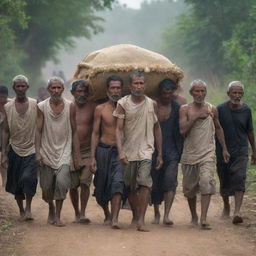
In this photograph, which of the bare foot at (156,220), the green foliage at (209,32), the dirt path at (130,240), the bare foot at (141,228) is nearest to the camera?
the dirt path at (130,240)

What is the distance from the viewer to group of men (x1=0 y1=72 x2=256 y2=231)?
296 inches

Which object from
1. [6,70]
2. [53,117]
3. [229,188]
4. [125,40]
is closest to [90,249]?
[53,117]

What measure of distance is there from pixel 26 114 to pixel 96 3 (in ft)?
81.7

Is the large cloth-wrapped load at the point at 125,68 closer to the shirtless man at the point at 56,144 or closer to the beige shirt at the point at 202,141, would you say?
the shirtless man at the point at 56,144

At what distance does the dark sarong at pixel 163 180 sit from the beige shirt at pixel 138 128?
532 mm

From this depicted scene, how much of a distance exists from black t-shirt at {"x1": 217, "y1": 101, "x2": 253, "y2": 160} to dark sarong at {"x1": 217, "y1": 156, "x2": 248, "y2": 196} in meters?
0.10

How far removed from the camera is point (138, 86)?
24.5ft

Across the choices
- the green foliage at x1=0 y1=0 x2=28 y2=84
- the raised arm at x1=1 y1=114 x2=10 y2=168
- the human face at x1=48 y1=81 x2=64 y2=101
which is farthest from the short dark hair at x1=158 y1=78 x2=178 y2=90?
the green foliage at x1=0 y1=0 x2=28 y2=84

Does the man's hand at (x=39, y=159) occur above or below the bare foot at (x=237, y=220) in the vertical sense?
above

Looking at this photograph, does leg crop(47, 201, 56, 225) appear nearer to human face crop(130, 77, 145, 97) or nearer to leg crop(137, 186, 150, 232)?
leg crop(137, 186, 150, 232)

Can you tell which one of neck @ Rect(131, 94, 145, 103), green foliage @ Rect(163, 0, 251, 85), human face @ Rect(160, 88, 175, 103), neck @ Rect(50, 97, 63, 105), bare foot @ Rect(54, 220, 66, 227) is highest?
green foliage @ Rect(163, 0, 251, 85)

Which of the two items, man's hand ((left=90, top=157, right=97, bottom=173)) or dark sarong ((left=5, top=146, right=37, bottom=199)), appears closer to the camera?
man's hand ((left=90, top=157, right=97, bottom=173))

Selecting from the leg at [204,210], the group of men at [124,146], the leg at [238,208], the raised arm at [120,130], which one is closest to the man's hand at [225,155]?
the group of men at [124,146]

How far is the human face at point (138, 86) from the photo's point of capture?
747cm
